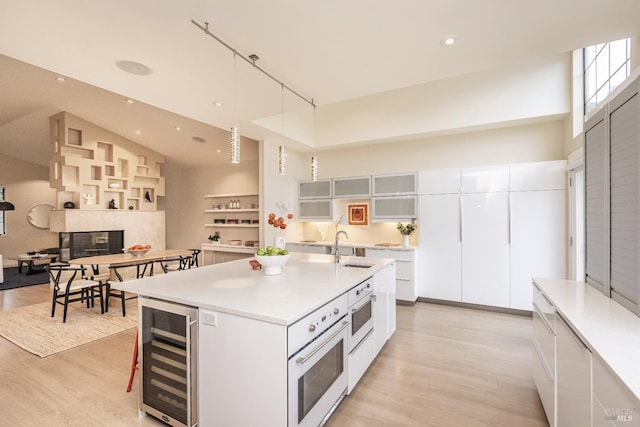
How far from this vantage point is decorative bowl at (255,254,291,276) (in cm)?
247

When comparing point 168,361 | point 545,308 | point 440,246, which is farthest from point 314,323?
point 440,246

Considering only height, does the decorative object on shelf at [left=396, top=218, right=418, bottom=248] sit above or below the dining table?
above

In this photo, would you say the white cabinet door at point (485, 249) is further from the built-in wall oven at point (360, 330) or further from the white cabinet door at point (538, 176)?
the built-in wall oven at point (360, 330)

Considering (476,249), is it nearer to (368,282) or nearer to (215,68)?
(368,282)

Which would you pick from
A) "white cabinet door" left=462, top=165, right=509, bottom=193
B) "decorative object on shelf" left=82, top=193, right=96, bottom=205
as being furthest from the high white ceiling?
"decorative object on shelf" left=82, top=193, right=96, bottom=205

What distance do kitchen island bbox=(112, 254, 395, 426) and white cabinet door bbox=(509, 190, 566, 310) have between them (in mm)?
3144

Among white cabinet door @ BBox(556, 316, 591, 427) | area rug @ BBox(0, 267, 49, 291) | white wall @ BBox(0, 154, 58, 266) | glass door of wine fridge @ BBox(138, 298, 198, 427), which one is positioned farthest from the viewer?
white wall @ BBox(0, 154, 58, 266)

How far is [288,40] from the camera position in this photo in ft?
7.97

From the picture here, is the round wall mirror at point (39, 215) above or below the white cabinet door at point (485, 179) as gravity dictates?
below

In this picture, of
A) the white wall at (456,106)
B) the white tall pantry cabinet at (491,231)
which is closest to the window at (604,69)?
the white wall at (456,106)

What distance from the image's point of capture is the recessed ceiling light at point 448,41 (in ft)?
7.70

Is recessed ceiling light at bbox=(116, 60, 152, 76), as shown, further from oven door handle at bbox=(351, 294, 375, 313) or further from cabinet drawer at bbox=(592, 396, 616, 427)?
cabinet drawer at bbox=(592, 396, 616, 427)

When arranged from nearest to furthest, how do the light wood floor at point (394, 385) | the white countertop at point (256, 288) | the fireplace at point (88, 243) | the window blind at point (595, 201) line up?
1. the white countertop at point (256, 288)
2. the window blind at point (595, 201)
3. the light wood floor at point (394, 385)
4. the fireplace at point (88, 243)

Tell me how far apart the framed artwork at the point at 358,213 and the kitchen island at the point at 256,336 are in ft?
11.7
